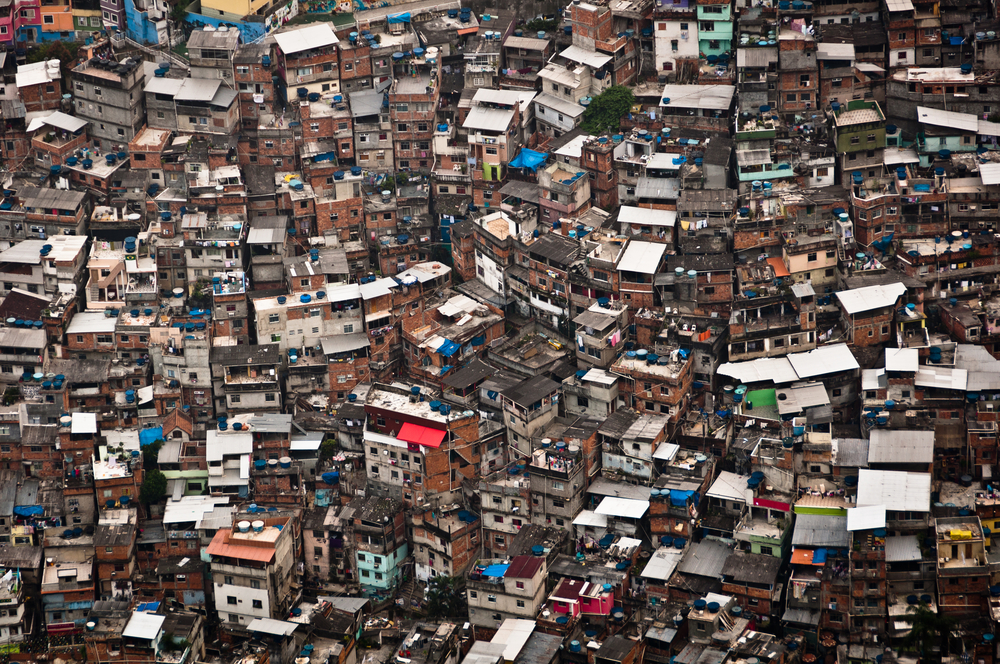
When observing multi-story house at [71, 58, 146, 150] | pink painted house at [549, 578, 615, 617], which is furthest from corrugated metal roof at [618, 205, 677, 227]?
multi-story house at [71, 58, 146, 150]

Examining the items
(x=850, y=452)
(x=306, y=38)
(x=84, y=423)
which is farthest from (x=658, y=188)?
(x=84, y=423)

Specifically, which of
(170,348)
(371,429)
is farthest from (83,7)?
(371,429)

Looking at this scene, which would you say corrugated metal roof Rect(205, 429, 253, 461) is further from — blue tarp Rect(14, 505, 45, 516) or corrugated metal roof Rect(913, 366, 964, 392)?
corrugated metal roof Rect(913, 366, 964, 392)

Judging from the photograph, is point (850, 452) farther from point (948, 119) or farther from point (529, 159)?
point (529, 159)

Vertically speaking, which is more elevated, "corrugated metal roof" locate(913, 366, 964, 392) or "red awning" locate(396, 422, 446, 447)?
"corrugated metal roof" locate(913, 366, 964, 392)

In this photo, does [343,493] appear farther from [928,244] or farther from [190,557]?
[928,244]
